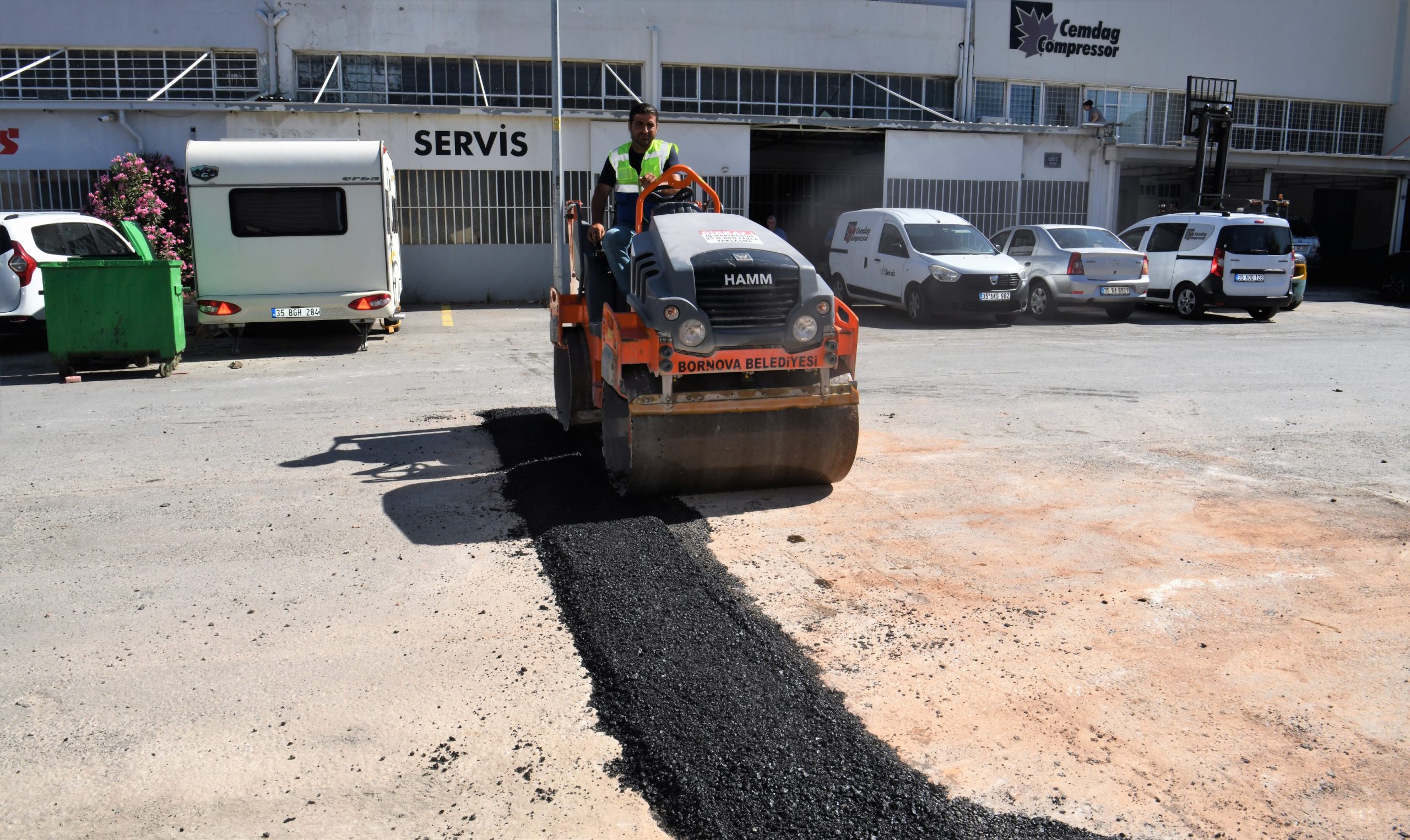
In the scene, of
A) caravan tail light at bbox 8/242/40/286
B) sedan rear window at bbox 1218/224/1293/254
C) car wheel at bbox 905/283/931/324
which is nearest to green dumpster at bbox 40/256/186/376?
caravan tail light at bbox 8/242/40/286

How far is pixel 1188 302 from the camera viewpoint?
61.4 ft

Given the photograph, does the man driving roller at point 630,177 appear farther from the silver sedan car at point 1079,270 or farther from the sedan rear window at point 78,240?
the silver sedan car at point 1079,270

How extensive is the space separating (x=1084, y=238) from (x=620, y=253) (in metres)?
14.4

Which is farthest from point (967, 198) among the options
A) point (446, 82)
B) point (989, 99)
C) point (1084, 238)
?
point (446, 82)

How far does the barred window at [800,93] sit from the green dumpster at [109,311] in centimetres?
1423

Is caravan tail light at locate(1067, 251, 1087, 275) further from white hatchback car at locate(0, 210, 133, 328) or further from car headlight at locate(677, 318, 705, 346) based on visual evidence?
white hatchback car at locate(0, 210, 133, 328)

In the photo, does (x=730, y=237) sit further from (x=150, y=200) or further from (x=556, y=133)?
(x=150, y=200)

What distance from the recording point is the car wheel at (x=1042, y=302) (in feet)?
61.2

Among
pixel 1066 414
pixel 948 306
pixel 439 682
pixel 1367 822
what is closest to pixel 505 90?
pixel 948 306

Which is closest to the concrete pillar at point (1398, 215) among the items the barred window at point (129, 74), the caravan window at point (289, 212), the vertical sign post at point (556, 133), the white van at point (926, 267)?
the white van at point (926, 267)

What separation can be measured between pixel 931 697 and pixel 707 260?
3.02 m

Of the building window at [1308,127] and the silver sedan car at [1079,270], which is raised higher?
the building window at [1308,127]

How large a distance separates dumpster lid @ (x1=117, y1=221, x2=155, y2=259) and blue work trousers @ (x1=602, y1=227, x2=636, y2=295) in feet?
33.6

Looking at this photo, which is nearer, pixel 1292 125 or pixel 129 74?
pixel 129 74
